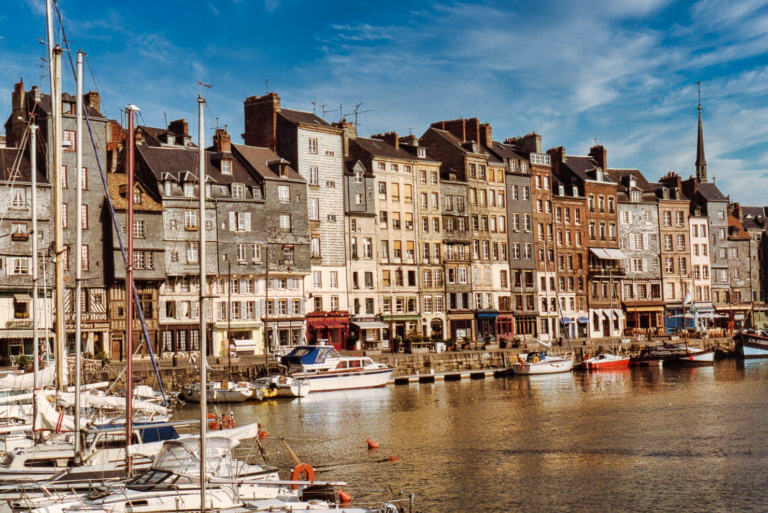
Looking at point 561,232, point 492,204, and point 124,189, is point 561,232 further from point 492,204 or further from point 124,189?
point 124,189

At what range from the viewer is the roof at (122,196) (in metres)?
65.6

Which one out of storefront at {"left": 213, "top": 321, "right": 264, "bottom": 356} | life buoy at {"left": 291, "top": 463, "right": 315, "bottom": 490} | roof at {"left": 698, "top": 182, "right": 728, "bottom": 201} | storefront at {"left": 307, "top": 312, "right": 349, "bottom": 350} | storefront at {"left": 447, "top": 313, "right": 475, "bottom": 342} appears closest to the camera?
life buoy at {"left": 291, "top": 463, "right": 315, "bottom": 490}

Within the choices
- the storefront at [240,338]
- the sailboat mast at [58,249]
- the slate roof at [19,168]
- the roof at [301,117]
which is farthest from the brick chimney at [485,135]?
the sailboat mast at [58,249]

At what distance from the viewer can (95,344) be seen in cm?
6500

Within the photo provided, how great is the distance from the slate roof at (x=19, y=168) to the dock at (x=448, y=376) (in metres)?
25.6

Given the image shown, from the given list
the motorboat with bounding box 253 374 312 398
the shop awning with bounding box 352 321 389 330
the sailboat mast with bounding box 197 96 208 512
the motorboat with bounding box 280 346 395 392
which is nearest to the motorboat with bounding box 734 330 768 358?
the shop awning with bounding box 352 321 389 330

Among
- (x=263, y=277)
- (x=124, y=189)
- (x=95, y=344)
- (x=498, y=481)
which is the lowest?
(x=498, y=481)

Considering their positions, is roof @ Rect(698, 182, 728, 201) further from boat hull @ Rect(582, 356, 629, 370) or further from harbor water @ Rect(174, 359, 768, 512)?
harbor water @ Rect(174, 359, 768, 512)

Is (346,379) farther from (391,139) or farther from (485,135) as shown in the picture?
(485,135)

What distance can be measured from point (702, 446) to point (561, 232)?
61.2m

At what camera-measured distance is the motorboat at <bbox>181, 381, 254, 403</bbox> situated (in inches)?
2113

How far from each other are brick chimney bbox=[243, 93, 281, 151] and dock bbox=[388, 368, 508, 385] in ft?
72.3

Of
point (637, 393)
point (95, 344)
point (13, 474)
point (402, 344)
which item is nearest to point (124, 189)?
point (95, 344)

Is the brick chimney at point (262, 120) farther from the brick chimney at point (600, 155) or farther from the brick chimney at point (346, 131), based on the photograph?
the brick chimney at point (600, 155)
